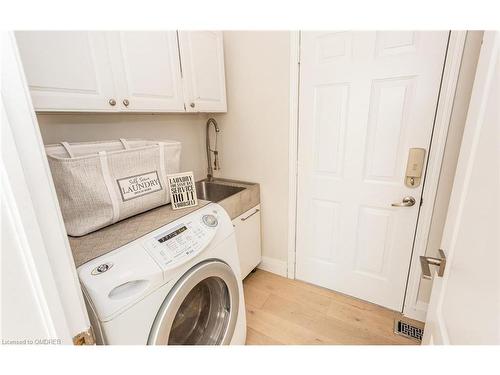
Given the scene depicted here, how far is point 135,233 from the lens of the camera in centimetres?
98

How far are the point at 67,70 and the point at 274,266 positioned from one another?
1925 millimetres

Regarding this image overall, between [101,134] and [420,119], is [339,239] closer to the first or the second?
[420,119]

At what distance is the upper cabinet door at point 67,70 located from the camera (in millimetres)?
828

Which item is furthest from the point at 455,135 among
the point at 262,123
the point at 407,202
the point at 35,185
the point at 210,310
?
the point at 35,185

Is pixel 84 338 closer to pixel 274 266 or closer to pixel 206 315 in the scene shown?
pixel 206 315

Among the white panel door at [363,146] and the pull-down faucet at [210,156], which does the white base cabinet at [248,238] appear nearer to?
the white panel door at [363,146]

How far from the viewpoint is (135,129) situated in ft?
5.06

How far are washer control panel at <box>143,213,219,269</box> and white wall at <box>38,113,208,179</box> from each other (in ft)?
2.61

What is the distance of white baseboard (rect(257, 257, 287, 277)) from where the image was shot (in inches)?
80.0

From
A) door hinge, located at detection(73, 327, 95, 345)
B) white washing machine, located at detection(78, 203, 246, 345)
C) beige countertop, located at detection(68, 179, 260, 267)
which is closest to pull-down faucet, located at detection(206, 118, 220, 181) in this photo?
beige countertop, located at detection(68, 179, 260, 267)

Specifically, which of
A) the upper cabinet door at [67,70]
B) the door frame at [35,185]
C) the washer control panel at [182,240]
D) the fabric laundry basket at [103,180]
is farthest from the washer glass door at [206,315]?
the upper cabinet door at [67,70]

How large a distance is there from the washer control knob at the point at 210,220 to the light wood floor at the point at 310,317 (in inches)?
34.5

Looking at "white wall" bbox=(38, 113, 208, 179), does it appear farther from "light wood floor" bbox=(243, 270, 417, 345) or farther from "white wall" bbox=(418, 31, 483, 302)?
"white wall" bbox=(418, 31, 483, 302)

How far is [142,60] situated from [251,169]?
109 cm
